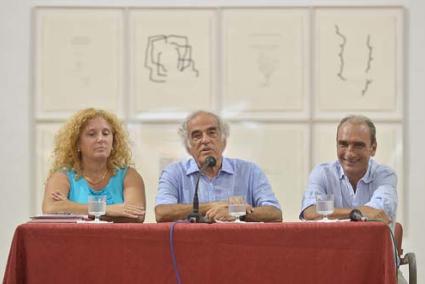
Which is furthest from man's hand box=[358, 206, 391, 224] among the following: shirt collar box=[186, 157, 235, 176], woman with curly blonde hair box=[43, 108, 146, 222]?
woman with curly blonde hair box=[43, 108, 146, 222]

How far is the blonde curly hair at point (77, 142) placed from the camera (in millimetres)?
3770

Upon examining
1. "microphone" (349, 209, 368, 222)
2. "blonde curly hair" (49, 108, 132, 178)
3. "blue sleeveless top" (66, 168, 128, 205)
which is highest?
"blonde curly hair" (49, 108, 132, 178)

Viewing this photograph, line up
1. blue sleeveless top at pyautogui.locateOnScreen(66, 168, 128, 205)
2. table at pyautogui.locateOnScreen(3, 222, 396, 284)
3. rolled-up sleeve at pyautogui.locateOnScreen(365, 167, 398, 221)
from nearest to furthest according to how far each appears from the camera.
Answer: table at pyautogui.locateOnScreen(3, 222, 396, 284)
rolled-up sleeve at pyautogui.locateOnScreen(365, 167, 398, 221)
blue sleeveless top at pyautogui.locateOnScreen(66, 168, 128, 205)

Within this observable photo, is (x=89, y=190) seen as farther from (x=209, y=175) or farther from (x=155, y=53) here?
(x=155, y=53)

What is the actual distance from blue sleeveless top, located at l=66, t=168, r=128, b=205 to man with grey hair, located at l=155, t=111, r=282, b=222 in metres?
0.21

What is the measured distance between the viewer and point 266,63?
4699 mm

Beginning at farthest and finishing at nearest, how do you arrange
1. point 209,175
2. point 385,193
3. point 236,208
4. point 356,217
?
point 209,175
point 385,193
point 236,208
point 356,217

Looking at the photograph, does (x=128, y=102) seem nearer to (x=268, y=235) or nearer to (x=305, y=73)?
(x=305, y=73)

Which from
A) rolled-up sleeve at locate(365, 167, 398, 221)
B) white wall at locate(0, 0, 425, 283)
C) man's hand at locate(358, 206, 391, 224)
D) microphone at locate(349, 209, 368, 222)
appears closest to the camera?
microphone at locate(349, 209, 368, 222)

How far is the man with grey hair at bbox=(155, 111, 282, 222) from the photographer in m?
3.64

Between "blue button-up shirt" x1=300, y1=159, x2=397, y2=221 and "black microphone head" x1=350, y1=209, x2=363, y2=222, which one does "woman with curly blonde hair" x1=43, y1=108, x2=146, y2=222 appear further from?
"black microphone head" x1=350, y1=209, x2=363, y2=222

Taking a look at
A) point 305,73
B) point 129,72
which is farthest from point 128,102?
point 305,73

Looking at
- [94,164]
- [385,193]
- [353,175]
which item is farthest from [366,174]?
[94,164]

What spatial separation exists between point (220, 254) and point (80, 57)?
7.73ft
